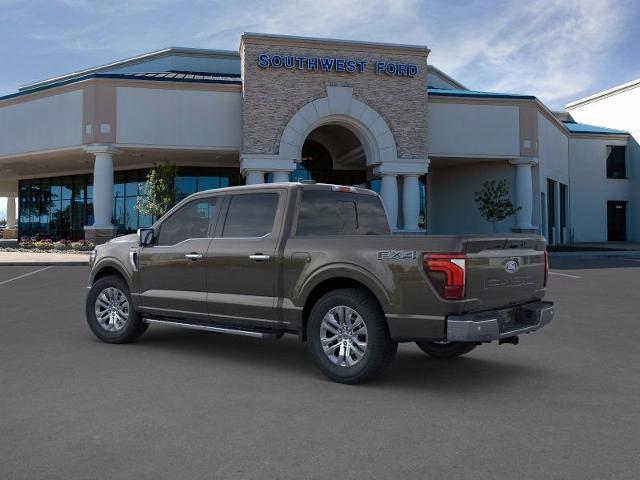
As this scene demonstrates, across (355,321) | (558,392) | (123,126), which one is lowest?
(558,392)

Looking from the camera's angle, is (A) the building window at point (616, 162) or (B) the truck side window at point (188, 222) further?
(A) the building window at point (616, 162)

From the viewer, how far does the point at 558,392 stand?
555cm

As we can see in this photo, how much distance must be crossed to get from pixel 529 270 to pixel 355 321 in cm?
186

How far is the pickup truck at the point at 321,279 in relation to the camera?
5461mm

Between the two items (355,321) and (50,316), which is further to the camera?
(50,316)

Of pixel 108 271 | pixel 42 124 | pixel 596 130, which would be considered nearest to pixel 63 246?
pixel 42 124

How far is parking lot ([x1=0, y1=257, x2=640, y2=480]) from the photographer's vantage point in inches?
151

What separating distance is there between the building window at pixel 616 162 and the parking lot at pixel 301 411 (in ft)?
131

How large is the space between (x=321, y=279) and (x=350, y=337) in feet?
2.09

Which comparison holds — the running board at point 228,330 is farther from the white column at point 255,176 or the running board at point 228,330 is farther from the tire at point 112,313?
the white column at point 255,176

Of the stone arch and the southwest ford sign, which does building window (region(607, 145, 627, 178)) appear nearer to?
the southwest ford sign

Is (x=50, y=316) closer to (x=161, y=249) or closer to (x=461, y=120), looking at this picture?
(x=161, y=249)

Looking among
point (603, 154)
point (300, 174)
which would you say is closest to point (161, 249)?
point (300, 174)

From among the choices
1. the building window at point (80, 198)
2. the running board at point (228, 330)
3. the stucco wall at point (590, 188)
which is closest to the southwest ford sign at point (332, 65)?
the building window at point (80, 198)
